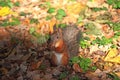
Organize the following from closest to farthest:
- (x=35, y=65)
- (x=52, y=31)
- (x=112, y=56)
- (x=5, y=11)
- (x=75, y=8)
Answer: (x=35, y=65)
(x=112, y=56)
(x=52, y=31)
(x=5, y=11)
(x=75, y=8)

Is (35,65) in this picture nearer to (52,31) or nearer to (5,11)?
(52,31)

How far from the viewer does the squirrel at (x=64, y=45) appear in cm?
536

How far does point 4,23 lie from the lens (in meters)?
6.95

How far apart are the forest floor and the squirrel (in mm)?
138

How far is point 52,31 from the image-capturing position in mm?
6566

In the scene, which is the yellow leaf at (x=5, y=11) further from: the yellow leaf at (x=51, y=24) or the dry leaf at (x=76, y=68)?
the dry leaf at (x=76, y=68)

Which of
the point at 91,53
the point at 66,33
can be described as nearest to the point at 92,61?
the point at 91,53

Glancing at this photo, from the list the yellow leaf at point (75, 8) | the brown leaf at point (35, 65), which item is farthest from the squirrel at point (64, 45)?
the yellow leaf at point (75, 8)

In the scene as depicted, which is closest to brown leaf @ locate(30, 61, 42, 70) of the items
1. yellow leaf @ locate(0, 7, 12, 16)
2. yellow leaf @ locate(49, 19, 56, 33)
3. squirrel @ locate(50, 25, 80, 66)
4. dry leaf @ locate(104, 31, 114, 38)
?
squirrel @ locate(50, 25, 80, 66)

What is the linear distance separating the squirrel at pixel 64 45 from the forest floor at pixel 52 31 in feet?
0.45

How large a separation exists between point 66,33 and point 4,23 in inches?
Result: 73.5

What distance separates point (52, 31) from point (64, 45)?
45.7 inches

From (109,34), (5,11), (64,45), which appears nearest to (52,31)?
(64,45)

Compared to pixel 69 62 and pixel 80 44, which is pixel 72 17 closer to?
pixel 80 44
